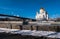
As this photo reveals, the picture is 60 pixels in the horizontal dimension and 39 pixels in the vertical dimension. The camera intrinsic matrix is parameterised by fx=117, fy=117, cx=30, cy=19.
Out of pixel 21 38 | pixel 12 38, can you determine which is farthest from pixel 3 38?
pixel 21 38

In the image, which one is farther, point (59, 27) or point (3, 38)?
point (59, 27)

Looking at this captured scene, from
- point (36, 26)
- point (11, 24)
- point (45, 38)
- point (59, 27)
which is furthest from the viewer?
point (11, 24)

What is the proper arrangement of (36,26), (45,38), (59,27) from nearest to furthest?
(45,38), (59,27), (36,26)

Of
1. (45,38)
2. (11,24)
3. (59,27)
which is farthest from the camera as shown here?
(11,24)

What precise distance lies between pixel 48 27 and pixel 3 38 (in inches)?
120

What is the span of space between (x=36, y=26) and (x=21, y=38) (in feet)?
9.95

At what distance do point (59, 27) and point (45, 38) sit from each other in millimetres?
2865

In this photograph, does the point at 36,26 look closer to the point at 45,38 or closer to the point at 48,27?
the point at 48,27

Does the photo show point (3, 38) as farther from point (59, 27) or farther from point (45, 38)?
point (59, 27)

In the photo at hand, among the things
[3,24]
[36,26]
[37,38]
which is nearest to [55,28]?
[36,26]

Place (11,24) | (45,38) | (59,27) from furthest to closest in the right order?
(11,24) < (59,27) < (45,38)

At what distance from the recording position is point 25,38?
2.38m

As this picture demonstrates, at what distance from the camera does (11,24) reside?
7.00m

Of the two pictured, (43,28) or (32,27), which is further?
(32,27)
